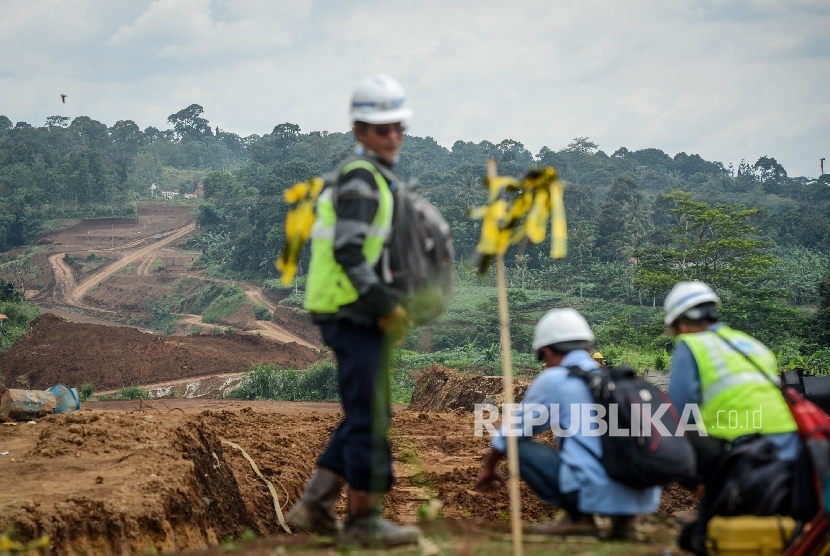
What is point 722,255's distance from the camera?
37.1m

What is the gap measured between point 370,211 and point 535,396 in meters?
1.24

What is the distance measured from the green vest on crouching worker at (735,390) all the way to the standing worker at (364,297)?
1.45 meters

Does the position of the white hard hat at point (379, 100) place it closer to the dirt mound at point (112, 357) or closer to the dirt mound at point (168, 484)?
the dirt mound at point (168, 484)

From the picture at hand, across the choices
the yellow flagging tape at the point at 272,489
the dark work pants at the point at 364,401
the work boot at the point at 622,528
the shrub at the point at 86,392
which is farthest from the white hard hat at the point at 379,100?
the shrub at the point at 86,392

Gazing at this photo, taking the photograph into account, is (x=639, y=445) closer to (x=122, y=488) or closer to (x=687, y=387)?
(x=687, y=387)

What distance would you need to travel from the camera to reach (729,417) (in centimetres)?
446

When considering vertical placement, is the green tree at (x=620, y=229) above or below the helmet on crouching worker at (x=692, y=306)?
above

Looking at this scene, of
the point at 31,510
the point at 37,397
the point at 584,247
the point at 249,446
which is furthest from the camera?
the point at 584,247

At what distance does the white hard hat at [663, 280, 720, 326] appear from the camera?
4758 millimetres

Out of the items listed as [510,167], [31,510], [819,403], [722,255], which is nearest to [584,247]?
[722,255]

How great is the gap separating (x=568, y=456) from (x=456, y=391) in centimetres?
1734

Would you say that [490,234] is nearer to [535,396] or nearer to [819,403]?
[535,396]

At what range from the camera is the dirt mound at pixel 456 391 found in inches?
821

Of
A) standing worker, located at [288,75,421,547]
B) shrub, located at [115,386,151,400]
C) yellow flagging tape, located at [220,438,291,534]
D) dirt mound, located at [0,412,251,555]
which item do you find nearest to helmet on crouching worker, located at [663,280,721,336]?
standing worker, located at [288,75,421,547]
